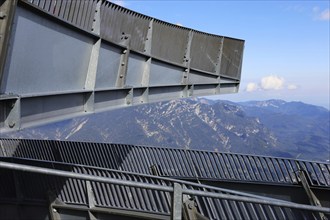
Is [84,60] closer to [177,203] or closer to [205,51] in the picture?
[177,203]

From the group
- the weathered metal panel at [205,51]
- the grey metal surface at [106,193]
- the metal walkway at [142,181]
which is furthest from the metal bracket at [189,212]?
the weathered metal panel at [205,51]

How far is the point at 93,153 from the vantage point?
16844mm

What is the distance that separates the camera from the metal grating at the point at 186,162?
545 inches

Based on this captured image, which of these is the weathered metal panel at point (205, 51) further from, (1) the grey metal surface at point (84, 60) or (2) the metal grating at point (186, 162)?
(2) the metal grating at point (186, 162)

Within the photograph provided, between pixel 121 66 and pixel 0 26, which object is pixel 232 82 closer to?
pixel 121 66

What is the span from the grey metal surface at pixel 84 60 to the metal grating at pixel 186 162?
3.02 meters

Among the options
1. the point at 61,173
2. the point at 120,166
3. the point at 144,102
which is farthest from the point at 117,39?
the point at 120,166

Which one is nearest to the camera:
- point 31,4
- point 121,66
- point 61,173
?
point 61,173

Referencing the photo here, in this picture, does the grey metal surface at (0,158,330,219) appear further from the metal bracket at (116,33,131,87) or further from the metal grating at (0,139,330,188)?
the metal grating at (0,139,330,188)

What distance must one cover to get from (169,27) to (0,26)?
897 cm

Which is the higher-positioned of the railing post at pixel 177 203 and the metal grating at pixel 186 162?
the metal grating at pixel 186 162

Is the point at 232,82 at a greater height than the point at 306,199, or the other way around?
the point at 232,82

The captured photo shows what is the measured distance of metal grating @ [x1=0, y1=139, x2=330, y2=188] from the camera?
45.4ft

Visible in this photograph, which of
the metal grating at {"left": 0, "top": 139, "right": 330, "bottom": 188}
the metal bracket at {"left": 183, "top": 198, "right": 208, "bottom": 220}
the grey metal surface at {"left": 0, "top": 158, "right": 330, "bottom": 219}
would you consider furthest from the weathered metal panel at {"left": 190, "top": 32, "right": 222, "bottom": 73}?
the metal bracket at {"left": 183, "top": 198, "right": 208, "bottom": 220}
